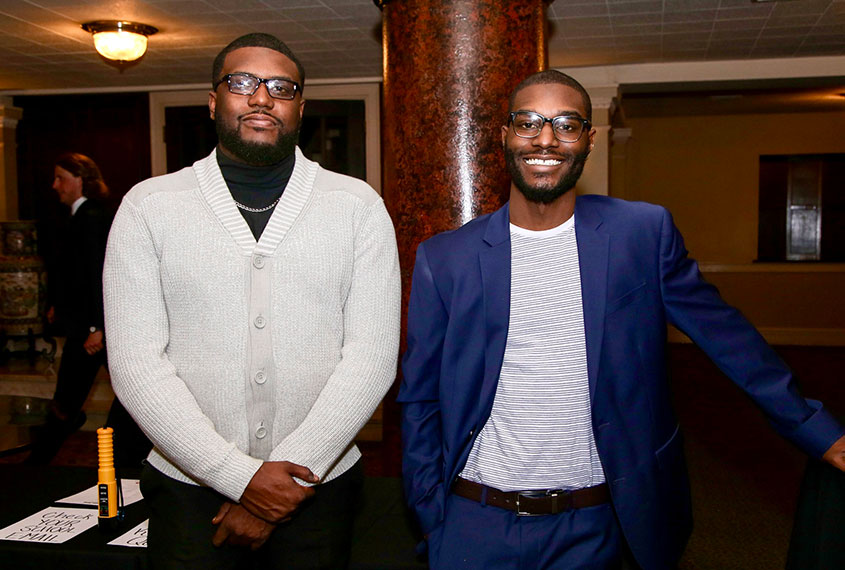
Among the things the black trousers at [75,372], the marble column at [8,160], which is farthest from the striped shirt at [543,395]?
the marble column at [8,160]

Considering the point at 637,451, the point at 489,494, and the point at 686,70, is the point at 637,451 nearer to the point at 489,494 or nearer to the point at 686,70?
the point at 489,494

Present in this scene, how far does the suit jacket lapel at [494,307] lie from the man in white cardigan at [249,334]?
0.21 m

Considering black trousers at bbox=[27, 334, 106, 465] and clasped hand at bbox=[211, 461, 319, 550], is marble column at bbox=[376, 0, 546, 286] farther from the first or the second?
black trousers at bbox=[27, 334, 106, 465]

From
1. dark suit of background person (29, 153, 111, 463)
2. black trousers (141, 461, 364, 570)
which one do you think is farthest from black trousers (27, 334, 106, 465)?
black trousers (141, 461, 364, 570)

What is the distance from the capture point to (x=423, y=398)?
5.77 ft

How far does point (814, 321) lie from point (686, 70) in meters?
5.30

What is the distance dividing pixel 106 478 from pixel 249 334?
0.93 metres

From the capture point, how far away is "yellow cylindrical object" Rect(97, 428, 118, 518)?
2.22 m

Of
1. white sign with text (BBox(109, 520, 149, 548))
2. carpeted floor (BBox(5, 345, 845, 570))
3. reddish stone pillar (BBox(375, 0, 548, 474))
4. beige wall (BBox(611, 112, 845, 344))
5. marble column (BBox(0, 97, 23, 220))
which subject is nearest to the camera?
white sign with text (BBox(109, 520, 149, 548))

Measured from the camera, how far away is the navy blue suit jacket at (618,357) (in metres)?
1.63

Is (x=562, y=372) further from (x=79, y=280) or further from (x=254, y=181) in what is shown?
(x=79, y=280)

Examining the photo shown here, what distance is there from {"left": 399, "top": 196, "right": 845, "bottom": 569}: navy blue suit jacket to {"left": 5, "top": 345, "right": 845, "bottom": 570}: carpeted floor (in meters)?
0.65

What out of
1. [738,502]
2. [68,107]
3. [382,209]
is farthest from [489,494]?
[68,107]

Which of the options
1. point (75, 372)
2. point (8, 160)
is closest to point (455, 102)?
point (75, 372)
